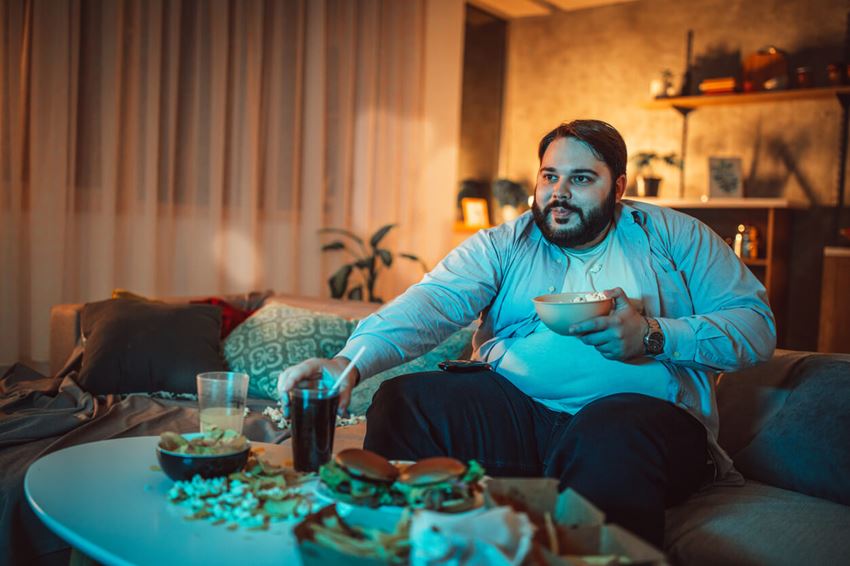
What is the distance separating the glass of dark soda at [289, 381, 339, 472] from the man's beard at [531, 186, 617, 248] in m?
0.73

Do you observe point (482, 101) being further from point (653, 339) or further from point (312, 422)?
point (312, 422)

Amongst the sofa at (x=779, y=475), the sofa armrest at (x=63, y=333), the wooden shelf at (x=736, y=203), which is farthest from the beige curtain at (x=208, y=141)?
the sofa at (x=779, y=475)

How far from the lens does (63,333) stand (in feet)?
8.84

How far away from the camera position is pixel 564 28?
5.88 meters

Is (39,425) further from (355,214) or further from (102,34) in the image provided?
(355,214)

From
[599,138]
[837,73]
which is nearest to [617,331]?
[599,138]

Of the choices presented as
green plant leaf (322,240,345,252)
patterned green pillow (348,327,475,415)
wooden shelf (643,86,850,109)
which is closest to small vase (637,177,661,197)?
wooden shelf (643,86,850,109)

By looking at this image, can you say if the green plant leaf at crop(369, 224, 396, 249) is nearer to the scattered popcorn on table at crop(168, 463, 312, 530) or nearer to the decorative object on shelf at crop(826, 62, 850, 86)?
the decorative object on shelf at crop(826, 62, 850, 86)

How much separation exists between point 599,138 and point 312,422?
93cm

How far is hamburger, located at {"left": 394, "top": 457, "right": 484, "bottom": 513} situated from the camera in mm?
1029

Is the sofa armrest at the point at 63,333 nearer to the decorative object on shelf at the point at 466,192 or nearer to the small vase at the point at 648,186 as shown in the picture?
the small vase at the point at 648,186

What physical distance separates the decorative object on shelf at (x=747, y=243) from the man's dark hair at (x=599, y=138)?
Result: 3192mm

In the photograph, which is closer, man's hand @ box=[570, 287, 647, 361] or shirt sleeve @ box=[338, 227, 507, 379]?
man's hand @ box=[570, 287, 647, 361]

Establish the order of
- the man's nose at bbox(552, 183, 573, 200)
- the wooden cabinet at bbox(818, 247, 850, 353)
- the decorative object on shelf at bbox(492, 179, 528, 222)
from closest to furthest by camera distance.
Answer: the man's nose at bbox(552, 183, 573, 200)
the wooden cabinet at bbox(818, 247, 850, 353)
the decorative object on shelf at bbox(492, 179, 528, 222)
